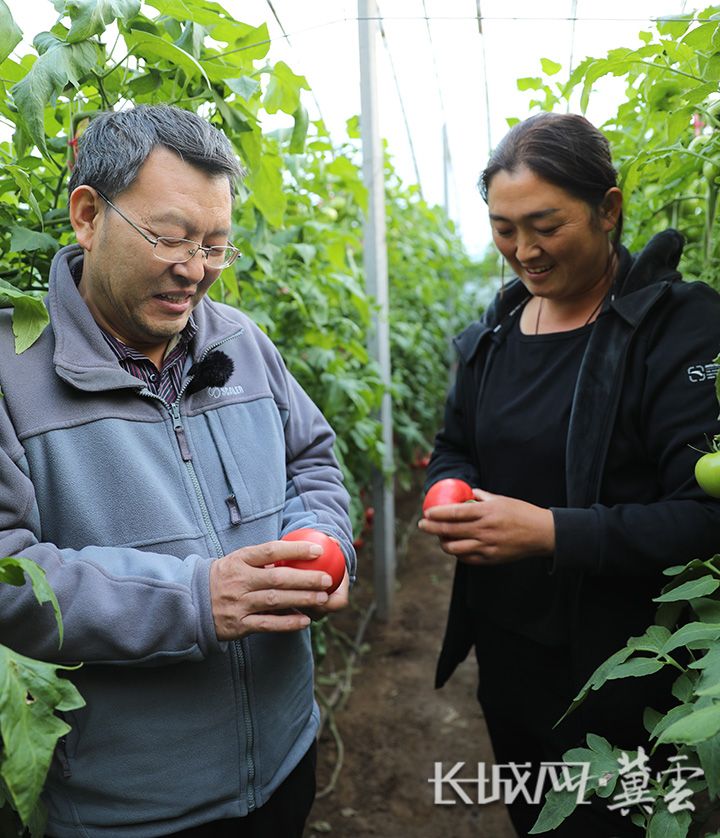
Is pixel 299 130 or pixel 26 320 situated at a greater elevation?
pixel 299 130

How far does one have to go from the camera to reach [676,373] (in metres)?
1.53

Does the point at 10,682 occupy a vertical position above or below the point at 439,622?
above

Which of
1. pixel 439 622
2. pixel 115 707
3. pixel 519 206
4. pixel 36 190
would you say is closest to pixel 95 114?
pixel 36 190

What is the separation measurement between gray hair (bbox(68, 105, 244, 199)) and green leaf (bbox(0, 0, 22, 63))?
0.52 ft

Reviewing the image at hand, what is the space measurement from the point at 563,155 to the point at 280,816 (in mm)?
1430

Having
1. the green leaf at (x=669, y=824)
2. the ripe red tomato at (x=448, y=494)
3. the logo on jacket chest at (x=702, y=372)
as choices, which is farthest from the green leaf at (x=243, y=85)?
the green leaf at (x=669, y=824)

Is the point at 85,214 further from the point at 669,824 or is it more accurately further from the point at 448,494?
the point at 669,824

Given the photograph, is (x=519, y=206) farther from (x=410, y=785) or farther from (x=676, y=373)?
(x=410, y=785)

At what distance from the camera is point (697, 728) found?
0.82m

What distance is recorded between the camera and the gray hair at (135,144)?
49.2 inches

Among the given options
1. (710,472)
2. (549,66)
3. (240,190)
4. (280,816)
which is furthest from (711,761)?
(549,66)

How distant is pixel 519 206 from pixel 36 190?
99cm

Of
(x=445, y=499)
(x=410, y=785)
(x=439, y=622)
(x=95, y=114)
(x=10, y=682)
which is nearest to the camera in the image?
(x=10, y=682)

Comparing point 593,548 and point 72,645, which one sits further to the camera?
point 593,548
